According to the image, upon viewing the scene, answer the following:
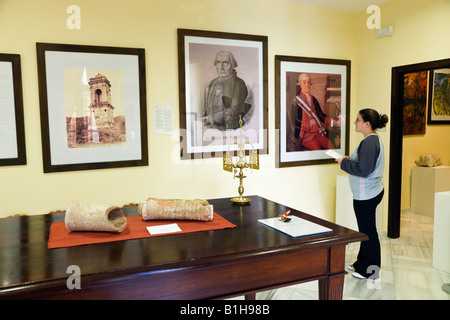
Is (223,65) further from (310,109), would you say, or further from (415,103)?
(415,103)

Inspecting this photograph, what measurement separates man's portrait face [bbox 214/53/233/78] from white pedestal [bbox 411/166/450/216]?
356 centimetres

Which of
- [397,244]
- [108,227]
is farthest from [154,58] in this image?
[397,244]

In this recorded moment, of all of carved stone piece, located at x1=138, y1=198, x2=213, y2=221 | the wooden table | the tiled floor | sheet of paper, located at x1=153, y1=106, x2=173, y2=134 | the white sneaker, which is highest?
sheet of paper, located at x1=153, y1=106, x2=173, y2=134

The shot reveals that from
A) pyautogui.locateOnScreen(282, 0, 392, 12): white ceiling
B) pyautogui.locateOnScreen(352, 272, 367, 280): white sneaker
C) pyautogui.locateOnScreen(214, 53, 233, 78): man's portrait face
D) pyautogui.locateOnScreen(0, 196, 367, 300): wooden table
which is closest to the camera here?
pyautogui.locateOnScreen(0, 196, 367, 300): wooden table

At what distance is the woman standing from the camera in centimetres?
314

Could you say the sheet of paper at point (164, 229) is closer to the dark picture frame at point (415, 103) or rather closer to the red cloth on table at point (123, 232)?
the red cloth on table at point (123, 232)

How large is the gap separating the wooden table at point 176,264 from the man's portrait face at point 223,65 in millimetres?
2287

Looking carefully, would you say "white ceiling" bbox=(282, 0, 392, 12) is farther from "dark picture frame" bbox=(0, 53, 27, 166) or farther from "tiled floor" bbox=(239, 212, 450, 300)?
"dark picture frame" bbox=(0, 53, 27, 166)

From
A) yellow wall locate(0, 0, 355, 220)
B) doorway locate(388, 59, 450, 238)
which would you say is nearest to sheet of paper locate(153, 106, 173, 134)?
yellow wall locate(0, 0, 355, 220)

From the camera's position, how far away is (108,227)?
1768 millimetres

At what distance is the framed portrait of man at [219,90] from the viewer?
3730mm

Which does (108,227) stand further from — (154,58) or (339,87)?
(339,87)

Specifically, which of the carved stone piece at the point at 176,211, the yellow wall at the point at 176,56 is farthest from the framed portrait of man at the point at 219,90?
the carved stone piece at the point at 176,211
